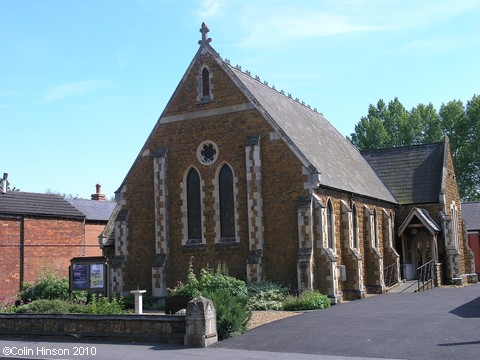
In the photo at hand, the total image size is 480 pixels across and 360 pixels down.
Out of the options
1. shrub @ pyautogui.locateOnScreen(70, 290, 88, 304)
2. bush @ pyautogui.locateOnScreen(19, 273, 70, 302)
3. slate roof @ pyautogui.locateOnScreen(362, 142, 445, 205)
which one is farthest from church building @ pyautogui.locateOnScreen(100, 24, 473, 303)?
slate roof @ pyautogui.locateOnScreen(362, 142, 445, 205)

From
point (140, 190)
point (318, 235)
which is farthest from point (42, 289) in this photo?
point (318, 235)

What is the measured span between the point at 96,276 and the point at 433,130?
50.5 m

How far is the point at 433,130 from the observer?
210 feet

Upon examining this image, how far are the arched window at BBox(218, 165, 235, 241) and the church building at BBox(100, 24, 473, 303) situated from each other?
0.14 ft

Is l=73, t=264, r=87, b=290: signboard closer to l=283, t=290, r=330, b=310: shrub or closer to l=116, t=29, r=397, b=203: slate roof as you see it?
l=116, t=29, r=397, b=203: slate roof

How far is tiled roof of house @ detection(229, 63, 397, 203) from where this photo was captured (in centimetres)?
2530

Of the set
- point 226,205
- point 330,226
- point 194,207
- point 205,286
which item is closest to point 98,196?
point 194,207

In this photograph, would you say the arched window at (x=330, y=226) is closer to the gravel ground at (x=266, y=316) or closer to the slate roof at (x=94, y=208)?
the gravel ground at (x=266, y=316)

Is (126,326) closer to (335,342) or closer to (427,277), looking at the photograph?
(335,342)

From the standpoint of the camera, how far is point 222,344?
48.7 feet

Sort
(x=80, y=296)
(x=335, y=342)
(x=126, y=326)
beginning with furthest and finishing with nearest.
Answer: (x=80, y=296) < (x=126, y=326) < (x=335, y=342)

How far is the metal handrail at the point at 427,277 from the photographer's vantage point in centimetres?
2948

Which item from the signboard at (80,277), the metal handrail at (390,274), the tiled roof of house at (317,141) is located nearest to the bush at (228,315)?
the signboard at (80,277)

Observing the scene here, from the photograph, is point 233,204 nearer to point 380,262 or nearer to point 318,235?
point 318,235
